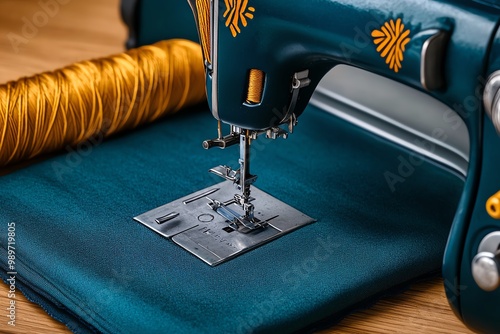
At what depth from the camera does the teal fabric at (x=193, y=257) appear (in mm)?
1248

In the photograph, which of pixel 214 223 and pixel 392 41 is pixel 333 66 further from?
pixel 214 223

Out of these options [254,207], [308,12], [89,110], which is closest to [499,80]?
[308,12]

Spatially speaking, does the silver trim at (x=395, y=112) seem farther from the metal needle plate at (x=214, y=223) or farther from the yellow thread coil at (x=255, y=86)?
the yellow thread coil at (x=255, y=86)

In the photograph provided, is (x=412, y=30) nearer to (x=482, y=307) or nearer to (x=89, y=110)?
(x=482, y=307)

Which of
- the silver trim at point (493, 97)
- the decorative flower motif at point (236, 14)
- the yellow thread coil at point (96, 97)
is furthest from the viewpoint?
the yellow thread coil at point (96, 97)

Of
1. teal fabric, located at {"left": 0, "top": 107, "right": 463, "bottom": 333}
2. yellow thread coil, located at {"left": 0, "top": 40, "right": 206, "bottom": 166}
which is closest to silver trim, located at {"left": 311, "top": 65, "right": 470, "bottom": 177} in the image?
teal fabric, located at {"left": 0, "top": 107, "right": 463, "bottom": 333}

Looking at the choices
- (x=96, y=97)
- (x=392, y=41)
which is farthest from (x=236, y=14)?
(x=96, y=97)

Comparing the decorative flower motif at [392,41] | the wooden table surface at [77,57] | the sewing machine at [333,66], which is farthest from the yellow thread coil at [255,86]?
the wooden table surface at [77,57]

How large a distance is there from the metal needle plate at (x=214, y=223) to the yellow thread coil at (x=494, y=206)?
387 millimetres

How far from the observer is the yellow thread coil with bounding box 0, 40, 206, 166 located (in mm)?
1588

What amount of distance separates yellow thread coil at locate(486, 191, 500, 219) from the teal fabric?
10.6 inches

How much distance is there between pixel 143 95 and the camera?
1.72 meters

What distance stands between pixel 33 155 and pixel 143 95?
0.71ft

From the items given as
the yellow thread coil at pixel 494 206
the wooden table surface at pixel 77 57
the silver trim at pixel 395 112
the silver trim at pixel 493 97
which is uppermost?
the silver trim at pixel 493 97
